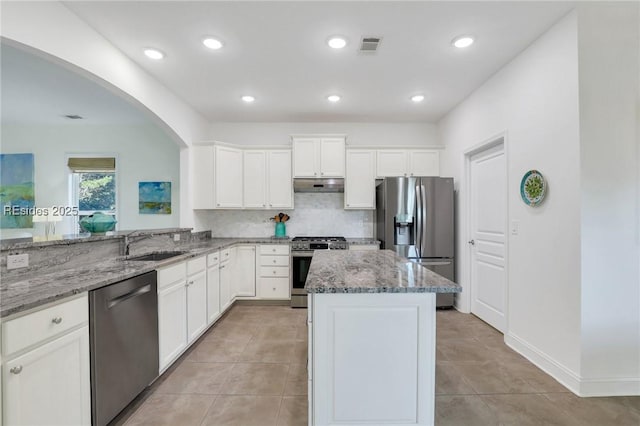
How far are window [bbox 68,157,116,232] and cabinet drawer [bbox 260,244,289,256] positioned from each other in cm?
286

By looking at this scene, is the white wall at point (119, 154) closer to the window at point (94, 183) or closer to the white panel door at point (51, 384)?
the window at point (94, 183)

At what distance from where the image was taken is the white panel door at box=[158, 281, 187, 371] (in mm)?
2219

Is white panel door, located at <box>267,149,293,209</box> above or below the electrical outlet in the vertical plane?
above

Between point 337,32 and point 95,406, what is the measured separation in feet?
9.95

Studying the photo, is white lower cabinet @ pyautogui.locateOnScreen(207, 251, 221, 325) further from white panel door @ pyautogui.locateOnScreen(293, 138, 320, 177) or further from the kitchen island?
the kitchen island

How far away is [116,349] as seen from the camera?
1.72m

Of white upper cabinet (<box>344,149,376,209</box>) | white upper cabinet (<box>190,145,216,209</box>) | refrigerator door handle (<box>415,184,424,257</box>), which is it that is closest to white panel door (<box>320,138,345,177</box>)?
white upper cabinet (<box>344,149,376,209</box>)

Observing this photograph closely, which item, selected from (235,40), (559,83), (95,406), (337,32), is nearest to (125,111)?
(235,40)

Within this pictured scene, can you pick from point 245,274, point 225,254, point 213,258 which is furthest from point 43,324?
point 245,274

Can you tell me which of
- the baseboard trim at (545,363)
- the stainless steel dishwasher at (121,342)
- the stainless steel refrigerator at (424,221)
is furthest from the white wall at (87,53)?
the baseboard trim at (545,363)

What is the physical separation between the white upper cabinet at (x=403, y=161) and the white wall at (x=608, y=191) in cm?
233

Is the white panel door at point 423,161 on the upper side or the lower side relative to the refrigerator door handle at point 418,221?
upper

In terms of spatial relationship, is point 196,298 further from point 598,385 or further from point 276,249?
point 598,385

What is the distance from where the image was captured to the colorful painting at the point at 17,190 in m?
4.52
